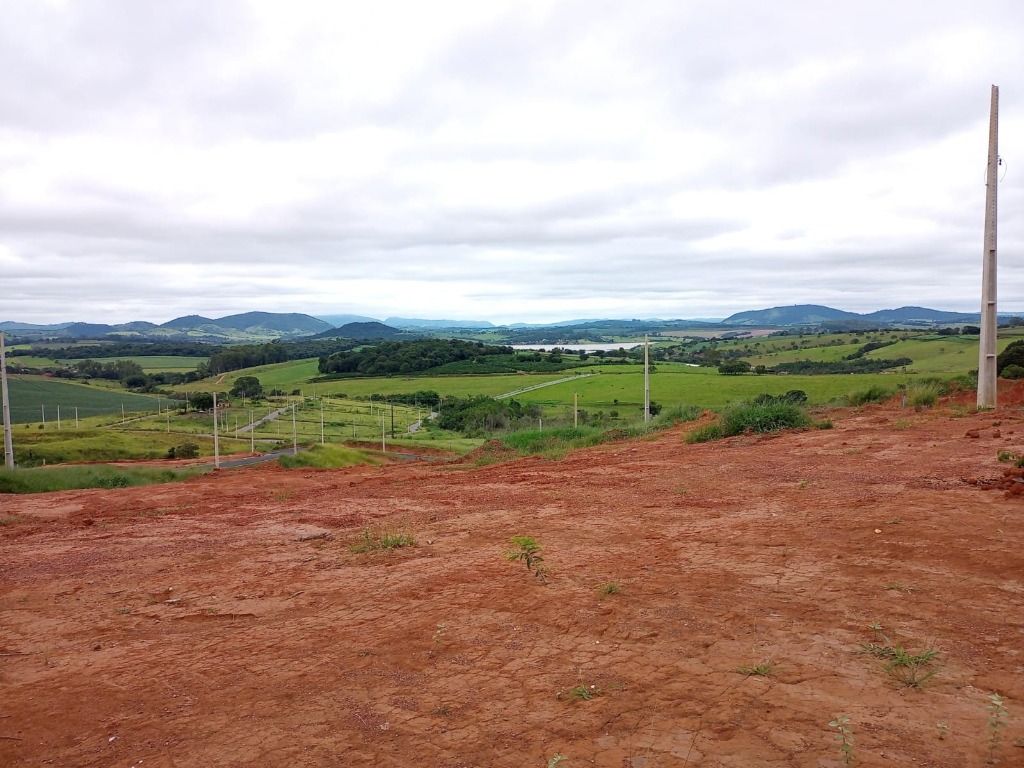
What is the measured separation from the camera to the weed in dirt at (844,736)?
3.33 metres

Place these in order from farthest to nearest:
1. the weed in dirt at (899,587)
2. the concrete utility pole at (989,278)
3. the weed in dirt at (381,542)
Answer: the concrete utility pole at (989,278), the weed in dirt at (381,542), the weed in dirt at (899,587)

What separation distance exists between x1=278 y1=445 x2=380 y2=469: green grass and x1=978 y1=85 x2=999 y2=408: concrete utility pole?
22.8 metres

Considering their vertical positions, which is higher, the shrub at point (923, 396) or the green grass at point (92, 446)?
the shrub at point (923, 396)

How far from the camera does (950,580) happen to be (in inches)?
228

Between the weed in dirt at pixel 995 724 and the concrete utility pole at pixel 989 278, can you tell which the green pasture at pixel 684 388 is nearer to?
the concrete utility pole at pixel 989 278

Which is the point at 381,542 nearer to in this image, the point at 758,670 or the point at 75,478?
the point at 758,670

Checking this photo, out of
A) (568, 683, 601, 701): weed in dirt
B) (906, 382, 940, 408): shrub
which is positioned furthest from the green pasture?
(568, 683, 601, 701): weed in dirt

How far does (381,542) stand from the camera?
28.7ft

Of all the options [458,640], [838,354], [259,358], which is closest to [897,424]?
[458,640]

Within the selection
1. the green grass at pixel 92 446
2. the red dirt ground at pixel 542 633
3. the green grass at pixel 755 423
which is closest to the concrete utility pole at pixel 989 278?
the green grass at pixel 755 423

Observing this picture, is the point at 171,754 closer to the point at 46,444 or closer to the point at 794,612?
the point at 794,612

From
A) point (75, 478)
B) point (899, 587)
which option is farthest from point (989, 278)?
point (75, 478)

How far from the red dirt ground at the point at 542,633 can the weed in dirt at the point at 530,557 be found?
146mm

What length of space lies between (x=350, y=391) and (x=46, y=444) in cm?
4414
